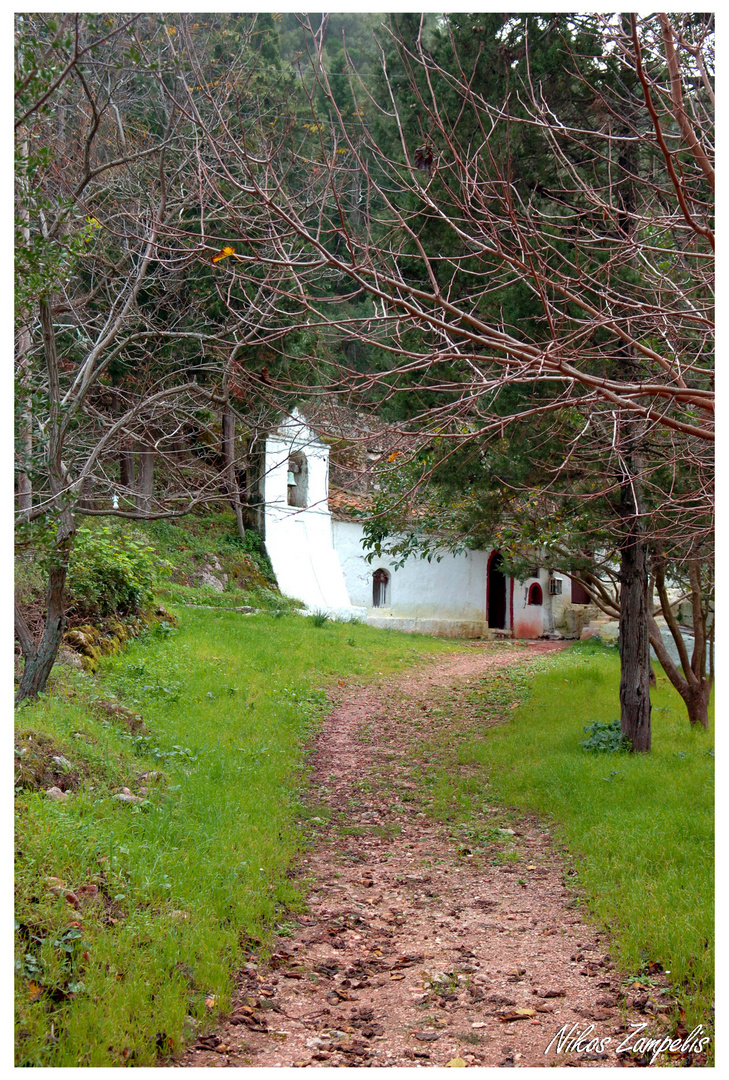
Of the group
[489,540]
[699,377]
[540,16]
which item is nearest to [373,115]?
[540,16]

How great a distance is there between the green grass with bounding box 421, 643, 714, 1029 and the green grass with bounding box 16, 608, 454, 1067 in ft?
6.23

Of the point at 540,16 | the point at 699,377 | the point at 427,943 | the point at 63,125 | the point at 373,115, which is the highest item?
the point at 373,115

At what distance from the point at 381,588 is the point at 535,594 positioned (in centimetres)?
523

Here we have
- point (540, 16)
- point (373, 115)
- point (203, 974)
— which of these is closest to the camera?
point (203, 974)

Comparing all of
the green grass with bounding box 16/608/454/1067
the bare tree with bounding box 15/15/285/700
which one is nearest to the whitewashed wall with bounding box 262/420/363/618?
the green grass with bounding box 16/608/454/1067

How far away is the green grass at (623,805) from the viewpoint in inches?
156

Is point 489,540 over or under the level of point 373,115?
under

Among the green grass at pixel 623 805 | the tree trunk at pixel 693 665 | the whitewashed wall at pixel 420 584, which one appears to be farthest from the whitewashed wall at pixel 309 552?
the tree trunk at pixel 693 665

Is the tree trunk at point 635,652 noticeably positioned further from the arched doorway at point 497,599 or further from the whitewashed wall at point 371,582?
the arched doorway at point 497,599

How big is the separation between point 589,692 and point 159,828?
26.4ft

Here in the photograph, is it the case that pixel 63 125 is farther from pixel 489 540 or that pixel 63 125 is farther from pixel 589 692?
pixel 589 692

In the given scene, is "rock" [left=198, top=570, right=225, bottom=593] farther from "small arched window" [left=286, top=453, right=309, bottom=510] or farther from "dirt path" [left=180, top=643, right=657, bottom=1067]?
"dirt path" [left=180, top=643, right=657, bottom=1067]

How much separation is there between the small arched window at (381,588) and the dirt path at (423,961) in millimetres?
15144

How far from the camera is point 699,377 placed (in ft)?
18.6
